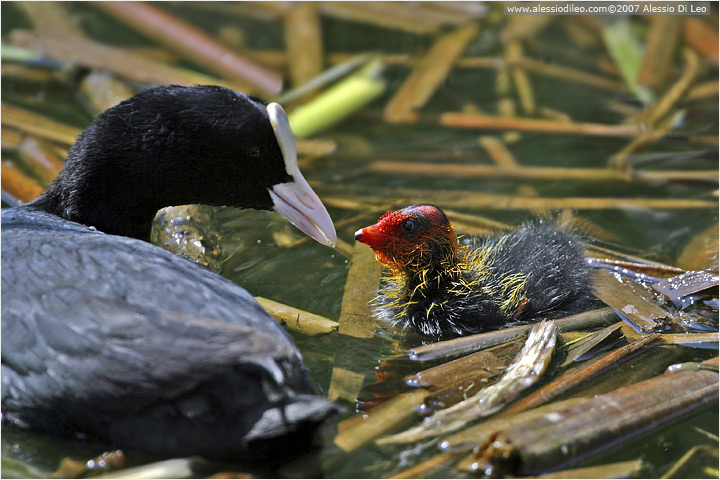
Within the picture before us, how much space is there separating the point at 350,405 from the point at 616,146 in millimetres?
2954

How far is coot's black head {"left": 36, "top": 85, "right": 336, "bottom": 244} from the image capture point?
329 cm

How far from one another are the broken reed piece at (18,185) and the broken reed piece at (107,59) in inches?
49.4

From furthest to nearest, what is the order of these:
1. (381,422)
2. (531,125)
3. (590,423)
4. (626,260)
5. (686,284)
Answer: (531,125) < (626,260) < (686,284) < (381,422) < (590,423)

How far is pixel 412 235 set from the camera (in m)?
3.67

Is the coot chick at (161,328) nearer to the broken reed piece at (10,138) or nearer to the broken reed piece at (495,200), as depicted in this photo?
the broken reed piece at (495,200)

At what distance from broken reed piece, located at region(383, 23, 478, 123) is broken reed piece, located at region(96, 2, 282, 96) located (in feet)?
2.57

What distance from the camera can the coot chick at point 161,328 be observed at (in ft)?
8.17

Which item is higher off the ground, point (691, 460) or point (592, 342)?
point (592, 342)

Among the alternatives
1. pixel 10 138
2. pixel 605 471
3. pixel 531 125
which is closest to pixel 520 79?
pixel 531 125

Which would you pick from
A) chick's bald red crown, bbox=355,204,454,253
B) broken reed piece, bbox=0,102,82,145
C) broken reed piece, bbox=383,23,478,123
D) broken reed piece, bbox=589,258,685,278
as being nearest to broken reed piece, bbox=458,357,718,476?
broken reed piece, bbox=589,258,685,278

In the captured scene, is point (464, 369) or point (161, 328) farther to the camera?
point (464, 369)

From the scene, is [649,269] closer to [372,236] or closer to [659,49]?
[372,236]

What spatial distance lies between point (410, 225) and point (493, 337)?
572 mm

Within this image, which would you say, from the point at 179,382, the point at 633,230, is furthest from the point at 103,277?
the point at 633,230
